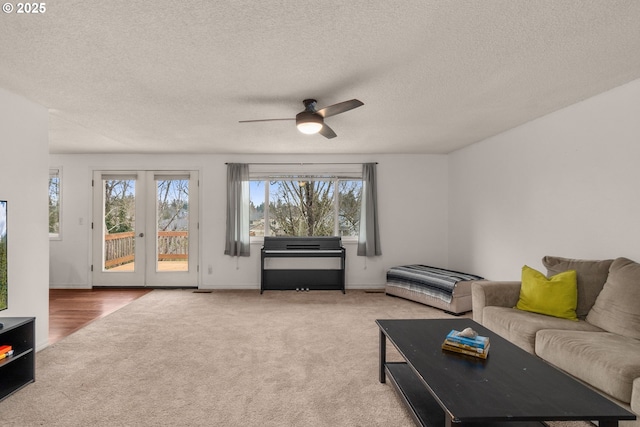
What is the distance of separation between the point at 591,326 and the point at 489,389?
5.07 ft

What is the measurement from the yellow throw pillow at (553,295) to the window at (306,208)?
3.35m

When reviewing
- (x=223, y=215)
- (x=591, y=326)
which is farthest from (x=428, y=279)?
(x=223, y=215)

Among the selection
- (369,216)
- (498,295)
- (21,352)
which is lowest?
(21,352)

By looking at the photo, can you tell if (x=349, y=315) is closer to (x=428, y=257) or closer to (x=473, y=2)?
(x=428, y=257)

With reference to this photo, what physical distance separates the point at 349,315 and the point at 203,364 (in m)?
Result: 1.94

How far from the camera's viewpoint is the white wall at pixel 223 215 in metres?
5.75

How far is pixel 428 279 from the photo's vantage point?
4.67 meters

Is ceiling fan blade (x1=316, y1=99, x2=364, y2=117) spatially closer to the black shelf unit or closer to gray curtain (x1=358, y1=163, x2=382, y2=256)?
the black shelf unit

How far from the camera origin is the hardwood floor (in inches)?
149

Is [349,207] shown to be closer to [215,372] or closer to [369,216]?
[369,216]

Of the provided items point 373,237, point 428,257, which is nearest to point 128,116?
point 373,237

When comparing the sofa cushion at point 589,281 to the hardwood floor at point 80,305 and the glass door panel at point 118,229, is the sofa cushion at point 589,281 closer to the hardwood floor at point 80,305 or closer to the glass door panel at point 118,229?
the hardwood floor at point 80,305

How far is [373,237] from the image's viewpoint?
5730 millimetres

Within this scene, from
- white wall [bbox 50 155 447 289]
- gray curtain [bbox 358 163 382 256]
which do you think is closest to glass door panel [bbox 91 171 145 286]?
white wall [bbox 50 155 447 289]
